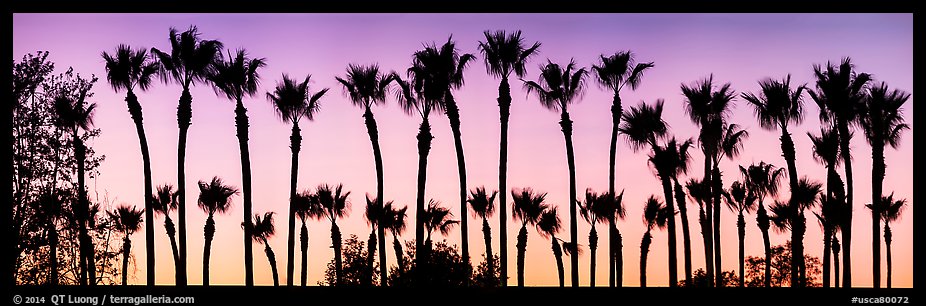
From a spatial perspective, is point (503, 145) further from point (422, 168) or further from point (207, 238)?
point (207, 238)

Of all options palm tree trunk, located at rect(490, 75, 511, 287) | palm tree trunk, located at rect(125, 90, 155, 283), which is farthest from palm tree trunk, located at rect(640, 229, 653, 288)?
palm tree trunk, located at rect(125, 90, 155, 283)

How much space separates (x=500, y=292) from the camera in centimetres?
2419

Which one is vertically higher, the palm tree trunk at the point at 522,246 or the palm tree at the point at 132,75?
the palm tree at the point at 132,75

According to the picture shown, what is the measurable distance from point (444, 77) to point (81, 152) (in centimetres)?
1487

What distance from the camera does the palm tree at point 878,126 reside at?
46312 millimetres

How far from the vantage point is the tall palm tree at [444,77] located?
4538cm

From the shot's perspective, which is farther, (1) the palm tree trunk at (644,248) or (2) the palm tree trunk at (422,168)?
(1) the palm tree trunk at (644,248)

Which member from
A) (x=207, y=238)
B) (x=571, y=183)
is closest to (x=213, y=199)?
(x=207, y=238)

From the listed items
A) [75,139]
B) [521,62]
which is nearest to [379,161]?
[521,62]

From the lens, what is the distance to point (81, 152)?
44812mm

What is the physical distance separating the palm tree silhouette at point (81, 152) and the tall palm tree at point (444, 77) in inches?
522

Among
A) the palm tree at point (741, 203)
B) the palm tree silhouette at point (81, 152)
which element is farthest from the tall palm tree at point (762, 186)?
the palm tree silhouette at point (81, 152)

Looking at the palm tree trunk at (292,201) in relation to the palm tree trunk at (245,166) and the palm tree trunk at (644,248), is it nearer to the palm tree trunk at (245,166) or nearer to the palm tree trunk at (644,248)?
the palm tree trunk at (245,166)
